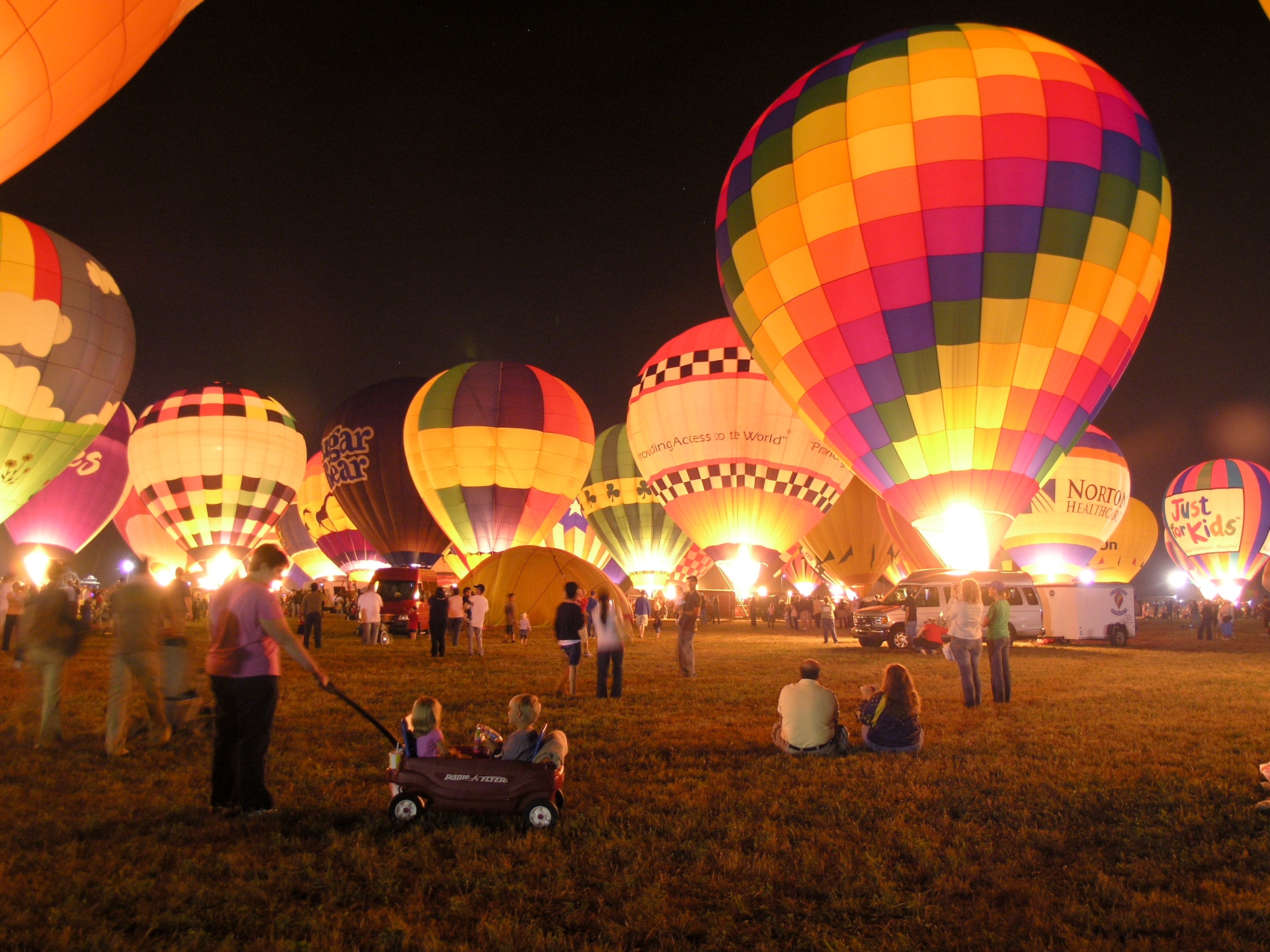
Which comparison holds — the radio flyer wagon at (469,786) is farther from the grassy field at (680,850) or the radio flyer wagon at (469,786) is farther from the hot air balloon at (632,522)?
the hot air balloon at (632,522)

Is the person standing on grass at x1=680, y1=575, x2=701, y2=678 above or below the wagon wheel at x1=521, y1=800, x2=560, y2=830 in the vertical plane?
above

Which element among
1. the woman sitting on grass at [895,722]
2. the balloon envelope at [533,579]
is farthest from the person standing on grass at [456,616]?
the woman sitting on grass at [895,722]

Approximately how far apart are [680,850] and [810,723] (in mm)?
2511

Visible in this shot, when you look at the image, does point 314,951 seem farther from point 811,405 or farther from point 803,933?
point 811,405

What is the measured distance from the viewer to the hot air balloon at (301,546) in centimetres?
5081

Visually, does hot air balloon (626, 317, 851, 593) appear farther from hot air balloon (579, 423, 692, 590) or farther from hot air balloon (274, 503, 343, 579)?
hot air balloon (274, 503, 343, 579)

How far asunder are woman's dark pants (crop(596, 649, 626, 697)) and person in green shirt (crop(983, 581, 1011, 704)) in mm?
4034

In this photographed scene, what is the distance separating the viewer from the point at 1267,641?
24172 millimetres

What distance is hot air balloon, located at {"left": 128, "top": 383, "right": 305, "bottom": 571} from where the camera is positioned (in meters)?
28.8

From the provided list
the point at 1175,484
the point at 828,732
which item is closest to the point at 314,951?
the point at 828,732

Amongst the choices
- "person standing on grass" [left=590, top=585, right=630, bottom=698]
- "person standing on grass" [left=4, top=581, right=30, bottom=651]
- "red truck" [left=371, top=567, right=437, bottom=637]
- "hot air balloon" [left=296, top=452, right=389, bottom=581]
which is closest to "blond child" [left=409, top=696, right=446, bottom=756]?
"person standing on grass" [left=590, top=585, right=630, bottom=698]

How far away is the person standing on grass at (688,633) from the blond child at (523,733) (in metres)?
6.49

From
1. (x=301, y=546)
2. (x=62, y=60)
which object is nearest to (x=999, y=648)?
(x=62, y=60)

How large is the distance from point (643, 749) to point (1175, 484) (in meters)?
46.7
